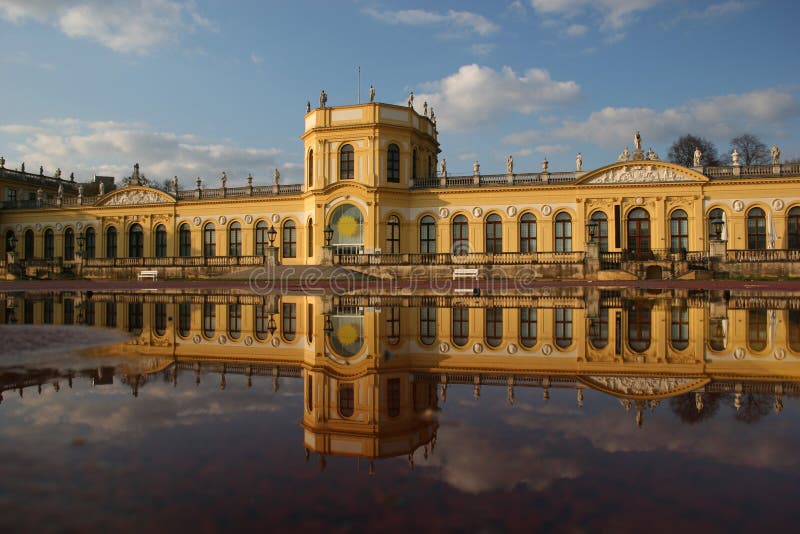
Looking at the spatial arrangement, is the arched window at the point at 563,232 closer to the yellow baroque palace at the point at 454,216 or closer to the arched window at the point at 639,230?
the yellow baroque palace at the point at 454,216

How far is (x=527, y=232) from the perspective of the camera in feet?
150

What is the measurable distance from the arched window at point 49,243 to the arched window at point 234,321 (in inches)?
2063

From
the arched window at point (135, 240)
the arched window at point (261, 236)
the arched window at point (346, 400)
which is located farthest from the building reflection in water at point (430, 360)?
the arched window at point (135, 240)

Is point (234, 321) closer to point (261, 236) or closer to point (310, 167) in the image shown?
point (310, 167)

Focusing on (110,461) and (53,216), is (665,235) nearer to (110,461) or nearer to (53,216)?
(110,461)

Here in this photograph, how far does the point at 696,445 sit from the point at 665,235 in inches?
1683

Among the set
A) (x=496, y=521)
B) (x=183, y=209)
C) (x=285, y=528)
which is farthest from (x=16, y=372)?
(x=183, y=209)

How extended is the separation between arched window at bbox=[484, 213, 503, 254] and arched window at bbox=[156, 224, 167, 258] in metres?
29.6

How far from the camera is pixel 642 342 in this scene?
9023 millimetres

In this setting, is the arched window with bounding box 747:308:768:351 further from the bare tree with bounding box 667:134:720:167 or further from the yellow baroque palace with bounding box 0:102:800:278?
the bare tree with bounding box 667:134:720:167

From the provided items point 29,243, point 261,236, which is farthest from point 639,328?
point 29,243

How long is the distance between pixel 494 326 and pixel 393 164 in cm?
3641

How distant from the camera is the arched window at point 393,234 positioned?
4650cm

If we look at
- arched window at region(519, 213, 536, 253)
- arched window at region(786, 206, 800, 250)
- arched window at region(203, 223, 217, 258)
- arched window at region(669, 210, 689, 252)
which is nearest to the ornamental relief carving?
arched window at region(669, 210, 689, 252)
